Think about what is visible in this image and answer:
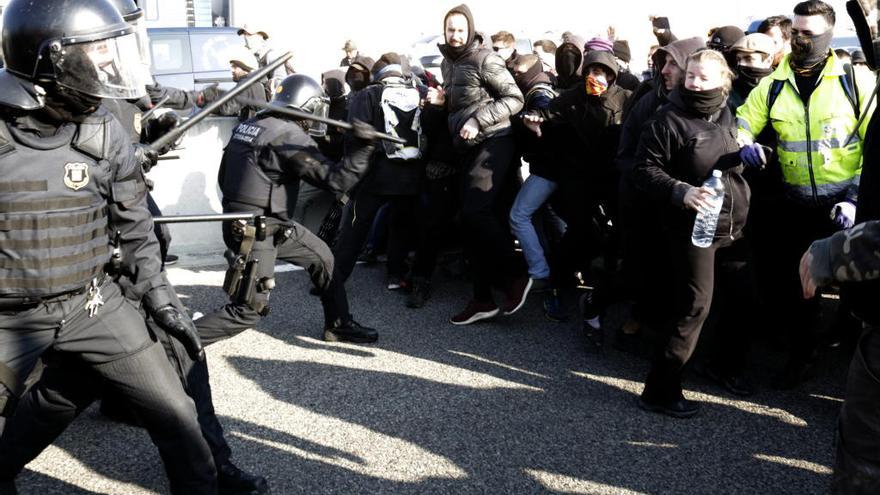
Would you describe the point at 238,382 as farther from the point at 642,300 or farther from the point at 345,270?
the point at 642,300

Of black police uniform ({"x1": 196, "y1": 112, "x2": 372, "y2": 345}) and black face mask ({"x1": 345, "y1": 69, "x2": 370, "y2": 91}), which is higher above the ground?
black face mask ({"x1": 345, "y1": 69, "x2": 370, "y2": 91})

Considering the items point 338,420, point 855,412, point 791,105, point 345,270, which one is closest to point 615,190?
point 791,105

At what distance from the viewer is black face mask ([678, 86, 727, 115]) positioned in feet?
13.2

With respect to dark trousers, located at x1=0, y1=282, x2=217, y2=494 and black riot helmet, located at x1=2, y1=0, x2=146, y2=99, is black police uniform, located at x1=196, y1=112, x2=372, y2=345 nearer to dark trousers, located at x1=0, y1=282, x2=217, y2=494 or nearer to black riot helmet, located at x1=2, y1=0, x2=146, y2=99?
Answer: dark trousers, located at x1=0, y1=282, x2=217, y2=494

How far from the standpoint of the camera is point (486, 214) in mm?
5746

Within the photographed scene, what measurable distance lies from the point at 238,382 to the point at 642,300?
2.43 m

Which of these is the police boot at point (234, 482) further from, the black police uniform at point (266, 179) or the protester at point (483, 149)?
the protester at point (483, 149)

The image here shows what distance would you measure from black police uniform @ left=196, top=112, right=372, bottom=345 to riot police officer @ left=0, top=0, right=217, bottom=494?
1476 millimetres

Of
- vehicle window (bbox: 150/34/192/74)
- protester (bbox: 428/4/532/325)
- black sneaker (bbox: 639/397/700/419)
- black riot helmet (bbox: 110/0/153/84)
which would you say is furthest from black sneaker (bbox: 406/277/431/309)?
vehicle window (bbox: 150/34/192/74)

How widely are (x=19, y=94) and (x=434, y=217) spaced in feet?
12.6

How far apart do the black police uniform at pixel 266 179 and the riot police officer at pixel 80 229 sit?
4.84 feet

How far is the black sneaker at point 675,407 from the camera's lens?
422 centimetres

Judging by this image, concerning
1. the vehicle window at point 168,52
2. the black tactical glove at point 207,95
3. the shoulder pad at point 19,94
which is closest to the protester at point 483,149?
the black tactical glove at point 207,95

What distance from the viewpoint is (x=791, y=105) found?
171 inches
